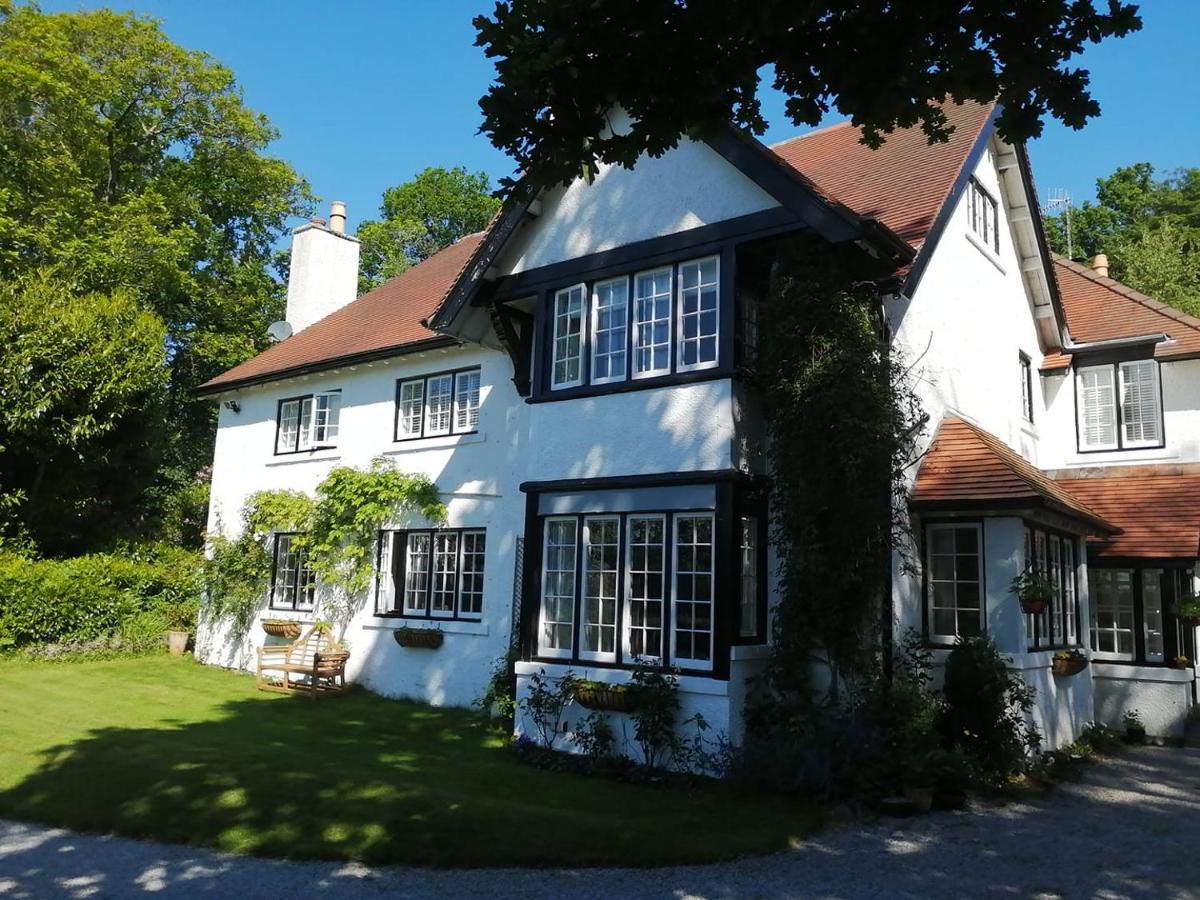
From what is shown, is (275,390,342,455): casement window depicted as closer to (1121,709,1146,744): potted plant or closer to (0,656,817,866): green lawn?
(0,656,817,866): green lawn

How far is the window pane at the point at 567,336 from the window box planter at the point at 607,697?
157 inches

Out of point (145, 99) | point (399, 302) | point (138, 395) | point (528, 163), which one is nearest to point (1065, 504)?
point (528, 163)

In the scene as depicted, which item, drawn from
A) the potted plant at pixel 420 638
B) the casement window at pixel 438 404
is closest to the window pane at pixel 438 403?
the casement window at pixel 438 404

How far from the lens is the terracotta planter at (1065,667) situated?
13.1 meters

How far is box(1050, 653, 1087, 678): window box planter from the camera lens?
1313 cm

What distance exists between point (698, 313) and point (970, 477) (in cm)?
402

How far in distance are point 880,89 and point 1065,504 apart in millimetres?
8524

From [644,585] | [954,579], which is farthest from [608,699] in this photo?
[954,579]

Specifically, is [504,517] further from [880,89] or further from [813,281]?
[880,89]

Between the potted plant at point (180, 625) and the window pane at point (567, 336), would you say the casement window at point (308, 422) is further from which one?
the window pane at point (567, 336)

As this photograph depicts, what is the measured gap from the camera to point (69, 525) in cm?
2369

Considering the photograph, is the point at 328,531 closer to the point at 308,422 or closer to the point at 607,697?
the point at 308,422

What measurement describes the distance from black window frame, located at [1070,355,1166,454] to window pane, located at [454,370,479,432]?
36.2 feet

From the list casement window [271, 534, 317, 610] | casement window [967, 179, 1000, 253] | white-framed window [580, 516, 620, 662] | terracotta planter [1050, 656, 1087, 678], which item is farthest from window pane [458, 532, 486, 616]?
casement window [967, 179, 1000, 253]
